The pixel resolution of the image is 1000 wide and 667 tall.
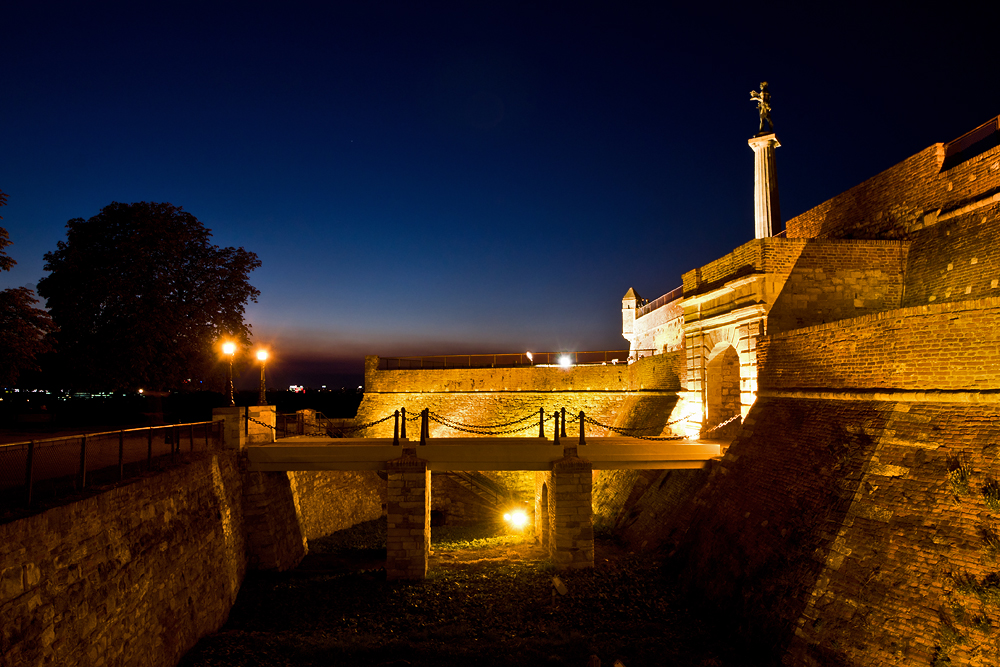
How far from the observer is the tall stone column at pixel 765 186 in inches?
786

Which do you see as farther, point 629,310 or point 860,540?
point 629,310

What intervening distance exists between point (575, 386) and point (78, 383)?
19052 millimetres

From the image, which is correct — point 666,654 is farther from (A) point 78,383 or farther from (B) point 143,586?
(A) point 78,383

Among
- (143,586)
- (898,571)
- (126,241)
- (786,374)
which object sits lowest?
(143,586)

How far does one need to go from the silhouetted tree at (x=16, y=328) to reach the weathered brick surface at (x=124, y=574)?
232 inches

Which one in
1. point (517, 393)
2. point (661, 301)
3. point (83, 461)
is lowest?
point (83, 461)

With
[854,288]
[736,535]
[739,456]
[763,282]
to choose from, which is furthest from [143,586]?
[854,288]

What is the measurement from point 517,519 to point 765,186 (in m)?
15.6

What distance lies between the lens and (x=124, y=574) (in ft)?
23.8

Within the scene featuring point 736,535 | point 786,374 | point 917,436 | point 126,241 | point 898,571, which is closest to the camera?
point 898,571

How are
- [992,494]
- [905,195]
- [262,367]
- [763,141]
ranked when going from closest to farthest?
[992,494]
[905,195]
[262,367]
[763,141]

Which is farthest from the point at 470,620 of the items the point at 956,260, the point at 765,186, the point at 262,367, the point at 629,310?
the point at 629,310

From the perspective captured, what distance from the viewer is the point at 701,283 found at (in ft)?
48.7

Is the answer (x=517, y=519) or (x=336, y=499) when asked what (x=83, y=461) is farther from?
(x=517, y=519)
